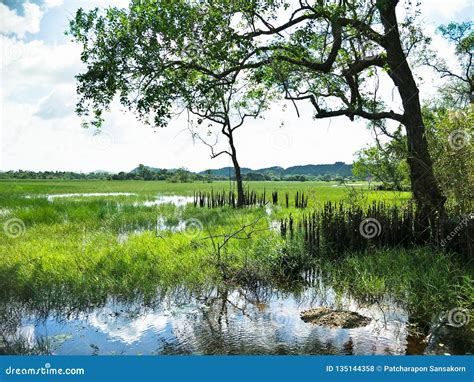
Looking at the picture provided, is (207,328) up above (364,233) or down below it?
below

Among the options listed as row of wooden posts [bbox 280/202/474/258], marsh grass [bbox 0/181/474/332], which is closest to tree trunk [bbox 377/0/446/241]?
row of wooden posts [bbox 280/202/474/258]

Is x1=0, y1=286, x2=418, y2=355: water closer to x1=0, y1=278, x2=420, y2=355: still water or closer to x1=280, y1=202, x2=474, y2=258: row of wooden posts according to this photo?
x1=0, y1=278, x2=420, y2=355: still water

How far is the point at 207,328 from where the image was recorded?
562cm

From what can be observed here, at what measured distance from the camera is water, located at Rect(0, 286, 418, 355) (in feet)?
16.6

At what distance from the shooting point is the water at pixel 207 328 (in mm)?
5051

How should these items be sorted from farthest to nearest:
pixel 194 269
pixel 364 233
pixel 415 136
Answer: pixel 415 136 → pixel 364 233 → pixel 194 269

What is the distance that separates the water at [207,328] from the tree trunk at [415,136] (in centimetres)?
362

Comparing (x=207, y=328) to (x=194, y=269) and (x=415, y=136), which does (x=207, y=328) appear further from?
(x=415, y=136)

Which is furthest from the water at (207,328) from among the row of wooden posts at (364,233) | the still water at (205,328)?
the row of wooden posts at (364,233)

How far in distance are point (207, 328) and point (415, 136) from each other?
25.1ft

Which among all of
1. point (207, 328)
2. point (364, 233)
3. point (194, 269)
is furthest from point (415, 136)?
point (207, 328)

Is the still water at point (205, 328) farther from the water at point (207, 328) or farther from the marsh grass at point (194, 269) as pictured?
the marsh grass at point (194, 269)

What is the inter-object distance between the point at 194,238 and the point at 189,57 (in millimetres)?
4515

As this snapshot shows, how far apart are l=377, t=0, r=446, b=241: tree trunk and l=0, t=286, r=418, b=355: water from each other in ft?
11.9
